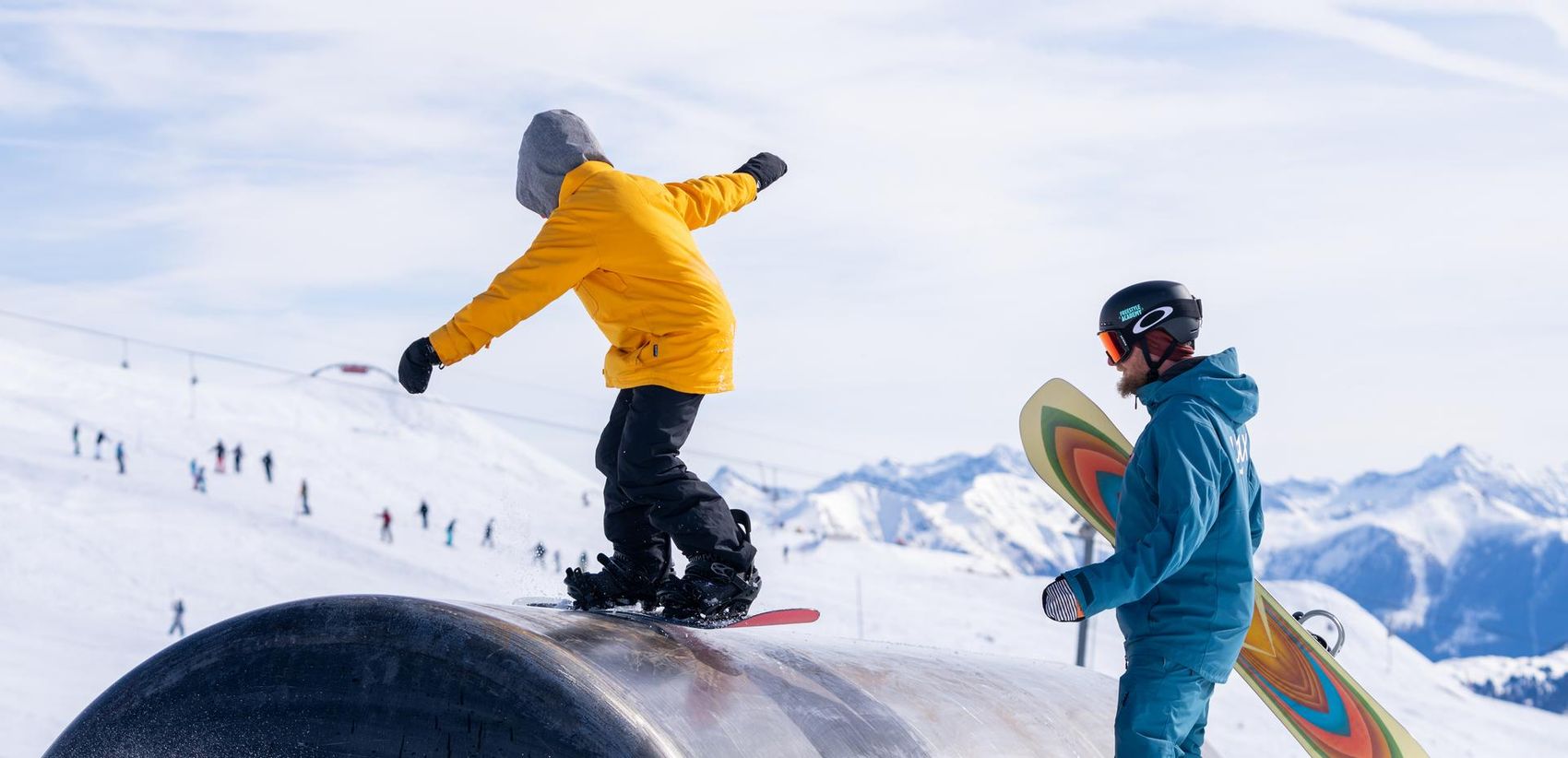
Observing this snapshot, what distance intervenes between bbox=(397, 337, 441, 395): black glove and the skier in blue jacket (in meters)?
1.97

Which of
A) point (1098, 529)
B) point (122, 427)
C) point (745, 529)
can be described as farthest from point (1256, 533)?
point (122, 427)

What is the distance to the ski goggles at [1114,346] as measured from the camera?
4191 millimetres

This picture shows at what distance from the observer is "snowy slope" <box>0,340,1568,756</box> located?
28.4 metres

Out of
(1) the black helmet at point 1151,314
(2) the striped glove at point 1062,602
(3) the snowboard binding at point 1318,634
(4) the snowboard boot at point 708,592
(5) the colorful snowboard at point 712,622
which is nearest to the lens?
(2) the striped glove at point 1062,602

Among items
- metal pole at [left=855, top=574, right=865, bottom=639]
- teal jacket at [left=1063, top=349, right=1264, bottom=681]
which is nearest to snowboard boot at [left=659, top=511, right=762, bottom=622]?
teal jacket at [left=1063, top=349, right=1264, bottom=681]

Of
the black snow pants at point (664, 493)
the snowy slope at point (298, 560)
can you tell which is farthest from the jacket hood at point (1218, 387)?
the snowy slope at point (298, 560)

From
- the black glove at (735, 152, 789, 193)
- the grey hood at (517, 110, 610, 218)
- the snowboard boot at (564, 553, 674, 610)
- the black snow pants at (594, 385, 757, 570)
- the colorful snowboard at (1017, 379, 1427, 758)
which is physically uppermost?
the black glove at (735, 152, 789, 193)

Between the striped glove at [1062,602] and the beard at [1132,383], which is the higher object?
the beard at [1132,383]

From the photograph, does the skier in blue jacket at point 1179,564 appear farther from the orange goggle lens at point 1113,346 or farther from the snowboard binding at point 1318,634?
the snowboard binding at point 1318,634

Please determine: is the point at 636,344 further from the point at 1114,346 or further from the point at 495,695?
the point at 495,695

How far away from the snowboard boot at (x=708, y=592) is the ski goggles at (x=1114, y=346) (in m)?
1.28

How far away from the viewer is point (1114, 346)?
4.23 m

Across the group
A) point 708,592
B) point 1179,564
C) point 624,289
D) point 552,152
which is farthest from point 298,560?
point 1179,564

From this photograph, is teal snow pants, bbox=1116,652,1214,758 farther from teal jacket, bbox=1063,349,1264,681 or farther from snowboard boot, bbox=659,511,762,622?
snowboard boot, bbox=659,511,762,622
